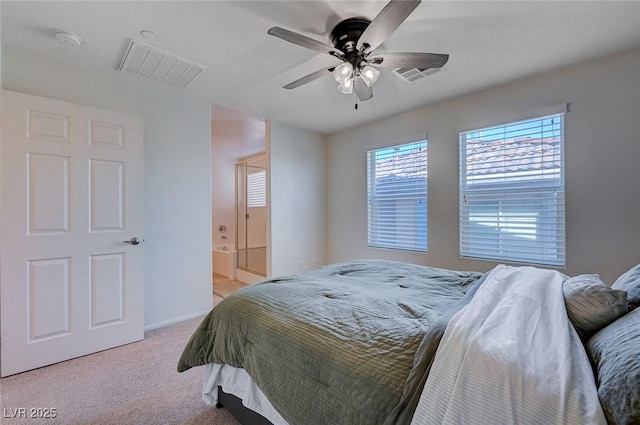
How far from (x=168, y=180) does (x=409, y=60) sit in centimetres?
247

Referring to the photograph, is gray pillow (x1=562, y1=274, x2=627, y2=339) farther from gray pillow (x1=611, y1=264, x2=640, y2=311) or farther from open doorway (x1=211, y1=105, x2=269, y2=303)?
open doorway (x1=211, y1=105, x2=269, y2=303)

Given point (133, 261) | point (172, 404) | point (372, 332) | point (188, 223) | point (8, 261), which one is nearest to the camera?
point (372, 332)

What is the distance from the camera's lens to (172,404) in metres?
1.71

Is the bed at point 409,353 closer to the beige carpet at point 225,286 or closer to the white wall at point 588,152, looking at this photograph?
the white wall at point 588,152

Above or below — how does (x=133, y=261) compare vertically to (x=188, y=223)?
below

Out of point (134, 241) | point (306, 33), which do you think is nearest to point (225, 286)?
point (134, 241)

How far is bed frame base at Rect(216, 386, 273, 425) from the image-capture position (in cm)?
136

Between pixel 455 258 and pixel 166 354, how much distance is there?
114 inches

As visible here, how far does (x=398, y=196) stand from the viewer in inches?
144

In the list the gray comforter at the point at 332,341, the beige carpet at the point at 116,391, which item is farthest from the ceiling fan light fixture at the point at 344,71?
the beige carpet at the point at 116,391

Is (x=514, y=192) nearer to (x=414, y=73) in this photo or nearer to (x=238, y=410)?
(x=414, y=73)

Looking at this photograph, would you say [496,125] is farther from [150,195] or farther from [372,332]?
→ [150,195]

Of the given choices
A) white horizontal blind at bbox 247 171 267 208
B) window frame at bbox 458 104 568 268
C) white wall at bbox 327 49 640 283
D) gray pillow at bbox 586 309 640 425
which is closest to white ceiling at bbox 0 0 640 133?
white wall at bbox 327 49 640 283

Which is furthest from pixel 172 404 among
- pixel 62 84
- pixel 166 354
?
pixel 62 84
